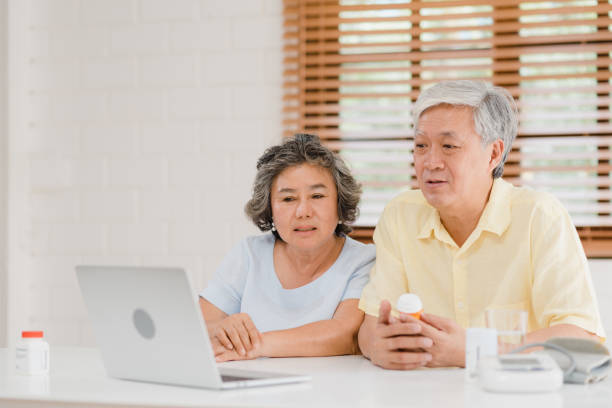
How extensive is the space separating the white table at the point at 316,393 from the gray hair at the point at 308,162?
0.79m

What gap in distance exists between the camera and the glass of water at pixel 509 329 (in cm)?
159

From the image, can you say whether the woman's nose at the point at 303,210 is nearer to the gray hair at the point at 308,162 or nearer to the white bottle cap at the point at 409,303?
the gray hair at the point at 308,162

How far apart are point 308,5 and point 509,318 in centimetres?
193

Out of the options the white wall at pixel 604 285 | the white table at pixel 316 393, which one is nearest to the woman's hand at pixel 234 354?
the white table at pixel 316 393

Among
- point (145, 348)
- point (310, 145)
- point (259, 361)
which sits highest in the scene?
point (310, 145)

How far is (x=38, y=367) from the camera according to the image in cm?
176

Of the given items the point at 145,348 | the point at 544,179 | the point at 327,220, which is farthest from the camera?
the point at 544,179

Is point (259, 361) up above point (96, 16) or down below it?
below

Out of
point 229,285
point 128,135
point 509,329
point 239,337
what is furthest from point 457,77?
point 509,329

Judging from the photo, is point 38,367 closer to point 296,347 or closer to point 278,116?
point 296,347

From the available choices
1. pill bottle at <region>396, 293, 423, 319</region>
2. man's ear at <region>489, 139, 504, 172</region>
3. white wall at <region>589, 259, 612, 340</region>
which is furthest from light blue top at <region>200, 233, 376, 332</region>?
white wall at <region>589, 259, 612, 340</region>

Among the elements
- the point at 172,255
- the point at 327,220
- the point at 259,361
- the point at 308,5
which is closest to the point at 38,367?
the point at 259,361

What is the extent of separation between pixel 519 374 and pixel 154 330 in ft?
2.25

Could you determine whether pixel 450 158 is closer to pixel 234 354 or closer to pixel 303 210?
pixel 303 210
